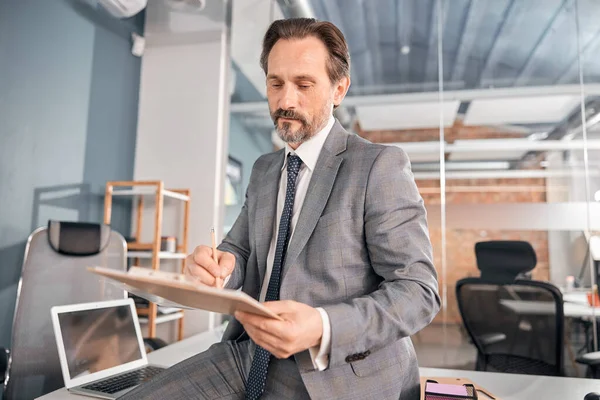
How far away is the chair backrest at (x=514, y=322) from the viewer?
8.01 ft

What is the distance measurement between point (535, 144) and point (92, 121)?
302 centimetres

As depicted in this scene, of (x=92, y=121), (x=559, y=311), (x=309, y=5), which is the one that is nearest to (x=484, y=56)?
(x=309, y=5)

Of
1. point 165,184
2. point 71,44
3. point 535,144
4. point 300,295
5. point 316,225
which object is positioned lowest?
point 300,295

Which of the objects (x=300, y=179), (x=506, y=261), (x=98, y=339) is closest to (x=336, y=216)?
(x=300, y=179)

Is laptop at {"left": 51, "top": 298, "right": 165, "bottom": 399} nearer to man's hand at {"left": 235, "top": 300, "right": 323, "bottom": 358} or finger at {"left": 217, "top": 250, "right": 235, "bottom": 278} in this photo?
finger at {"left": 217, "top": 250, "right": 235, "bottom": 278}

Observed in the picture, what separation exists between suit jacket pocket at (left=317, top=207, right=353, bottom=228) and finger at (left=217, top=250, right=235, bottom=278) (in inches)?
9.5

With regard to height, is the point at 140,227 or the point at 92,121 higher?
the point at 92,121

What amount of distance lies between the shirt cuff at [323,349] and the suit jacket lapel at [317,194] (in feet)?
0.81

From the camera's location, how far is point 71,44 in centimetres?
291

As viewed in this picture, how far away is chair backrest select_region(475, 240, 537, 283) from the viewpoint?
8.22ft

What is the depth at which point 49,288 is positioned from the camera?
76.0 inches

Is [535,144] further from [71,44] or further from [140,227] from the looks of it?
[71,44]

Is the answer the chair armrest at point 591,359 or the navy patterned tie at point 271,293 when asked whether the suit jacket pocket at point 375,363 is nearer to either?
the navy patterned tie at point 271,293

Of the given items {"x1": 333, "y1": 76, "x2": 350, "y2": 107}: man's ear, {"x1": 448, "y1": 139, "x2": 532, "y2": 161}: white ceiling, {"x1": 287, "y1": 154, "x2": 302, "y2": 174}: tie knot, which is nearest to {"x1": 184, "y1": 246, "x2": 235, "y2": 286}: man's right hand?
{"x1": 287, "y1": 154, "x2": 302, "y2": 174}: tie knot
